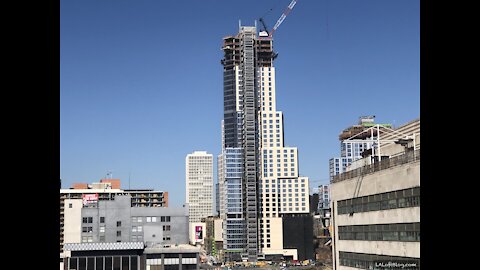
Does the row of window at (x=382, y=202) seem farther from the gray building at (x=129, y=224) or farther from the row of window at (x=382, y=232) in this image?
the gray building at (x=129, y=224)

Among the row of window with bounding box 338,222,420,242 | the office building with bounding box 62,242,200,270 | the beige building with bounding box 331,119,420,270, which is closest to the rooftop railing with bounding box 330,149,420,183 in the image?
the beige building with bounding box 331,119,420,270

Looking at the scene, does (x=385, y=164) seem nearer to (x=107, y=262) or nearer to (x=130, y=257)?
(x=130, y=257)

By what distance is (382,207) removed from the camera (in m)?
48.8

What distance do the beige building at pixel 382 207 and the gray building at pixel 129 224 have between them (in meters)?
46.3

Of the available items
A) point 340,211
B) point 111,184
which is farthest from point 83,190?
point 340,211

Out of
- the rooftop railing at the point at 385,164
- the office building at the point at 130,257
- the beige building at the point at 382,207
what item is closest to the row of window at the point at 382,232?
the beige building at the point at 382,207

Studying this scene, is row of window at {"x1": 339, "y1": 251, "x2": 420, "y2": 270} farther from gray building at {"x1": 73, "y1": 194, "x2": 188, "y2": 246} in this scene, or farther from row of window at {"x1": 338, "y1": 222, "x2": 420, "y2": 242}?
gray building at {"x1": 73, "y1": 194, "x2": 188, "y2": 246}

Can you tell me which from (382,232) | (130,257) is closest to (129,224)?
(130,257)

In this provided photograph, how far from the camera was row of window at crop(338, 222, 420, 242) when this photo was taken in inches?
1732

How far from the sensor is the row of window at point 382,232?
44000 millimetres
